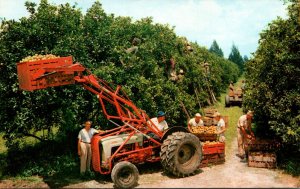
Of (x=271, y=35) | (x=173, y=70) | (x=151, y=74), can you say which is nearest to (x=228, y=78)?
(x=173, y=70)

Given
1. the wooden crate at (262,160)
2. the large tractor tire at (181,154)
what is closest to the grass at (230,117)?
the wooden crate at (262,160)

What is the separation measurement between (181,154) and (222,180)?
1.53m

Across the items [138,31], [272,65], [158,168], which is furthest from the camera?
[138,31]

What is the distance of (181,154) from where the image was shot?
441 inches

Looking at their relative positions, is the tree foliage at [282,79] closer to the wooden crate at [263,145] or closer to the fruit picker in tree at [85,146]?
the wooden crate at [263,145]

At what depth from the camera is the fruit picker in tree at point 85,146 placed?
36.4ft

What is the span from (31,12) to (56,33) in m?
1.25

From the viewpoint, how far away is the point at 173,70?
71.9 ft

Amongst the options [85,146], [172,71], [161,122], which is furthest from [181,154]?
[172,71]

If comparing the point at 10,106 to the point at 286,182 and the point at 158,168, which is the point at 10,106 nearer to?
the point at 158,168

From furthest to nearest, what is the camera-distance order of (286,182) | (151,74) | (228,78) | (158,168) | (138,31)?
(228,78), (138,31), (151,74), (158,168), (286,182)

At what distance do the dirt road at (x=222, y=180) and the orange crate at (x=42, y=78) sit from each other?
3256 mm

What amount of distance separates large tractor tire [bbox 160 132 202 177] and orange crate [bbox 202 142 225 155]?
567mm

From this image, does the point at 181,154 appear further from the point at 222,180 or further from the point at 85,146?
the point at 85,146
